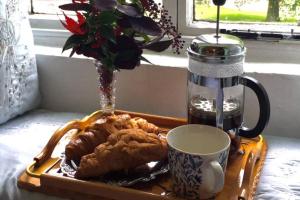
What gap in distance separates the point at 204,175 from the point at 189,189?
1.6 inches

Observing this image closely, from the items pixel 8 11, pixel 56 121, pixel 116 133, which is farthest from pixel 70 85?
pixel 116 133

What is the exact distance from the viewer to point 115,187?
714 millimetres

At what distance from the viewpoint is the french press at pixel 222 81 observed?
78 cm

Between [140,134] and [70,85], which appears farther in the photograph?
[70,85]

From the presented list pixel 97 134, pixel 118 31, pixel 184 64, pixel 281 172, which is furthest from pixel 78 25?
pixel 281 172

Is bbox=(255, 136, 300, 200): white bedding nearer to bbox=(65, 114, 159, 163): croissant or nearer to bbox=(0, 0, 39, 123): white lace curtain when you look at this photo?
bbox=(65, 114, 159, 163): croissant

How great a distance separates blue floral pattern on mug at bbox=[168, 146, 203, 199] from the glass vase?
0.26m

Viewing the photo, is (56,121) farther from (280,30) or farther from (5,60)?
(280,30)

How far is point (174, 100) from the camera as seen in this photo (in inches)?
42.1

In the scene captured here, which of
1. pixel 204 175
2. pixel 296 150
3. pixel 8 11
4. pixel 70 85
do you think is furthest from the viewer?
pixel 70 85

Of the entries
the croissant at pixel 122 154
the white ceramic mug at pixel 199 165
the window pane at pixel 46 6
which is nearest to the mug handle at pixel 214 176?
the white ceramic mug at pixel 199 165

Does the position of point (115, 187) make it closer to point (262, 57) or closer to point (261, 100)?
point (261, 100)

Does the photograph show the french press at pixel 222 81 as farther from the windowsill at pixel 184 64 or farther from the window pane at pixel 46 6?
the window pane at pixel 46 6

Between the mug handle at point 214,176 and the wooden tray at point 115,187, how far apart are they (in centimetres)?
5
